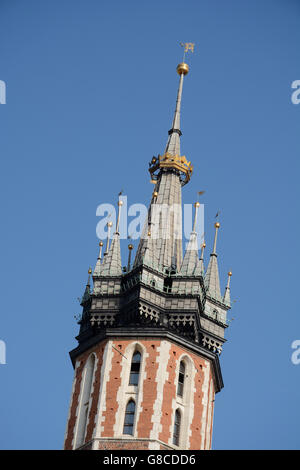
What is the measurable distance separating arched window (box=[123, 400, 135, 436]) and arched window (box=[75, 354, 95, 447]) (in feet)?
8.37

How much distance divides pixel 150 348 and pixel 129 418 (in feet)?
13.5

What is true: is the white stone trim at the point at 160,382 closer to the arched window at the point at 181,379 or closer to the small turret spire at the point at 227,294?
the arched window at the point at 181,379

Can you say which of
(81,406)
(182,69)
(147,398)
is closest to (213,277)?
(147,398)

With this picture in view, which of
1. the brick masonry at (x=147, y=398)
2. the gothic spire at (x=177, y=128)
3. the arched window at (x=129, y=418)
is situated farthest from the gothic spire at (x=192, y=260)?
the arched window at (x=129, y=418)

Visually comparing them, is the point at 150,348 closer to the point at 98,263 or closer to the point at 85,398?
the point at 85,398

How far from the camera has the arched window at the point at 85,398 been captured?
94.2m

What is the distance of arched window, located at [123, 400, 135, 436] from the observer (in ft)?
304

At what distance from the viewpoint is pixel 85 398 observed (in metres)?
95.6

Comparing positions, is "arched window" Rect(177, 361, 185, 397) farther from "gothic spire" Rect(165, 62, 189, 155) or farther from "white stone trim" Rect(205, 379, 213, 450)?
"gothic spire" Rect(165, 62, 189, 155)

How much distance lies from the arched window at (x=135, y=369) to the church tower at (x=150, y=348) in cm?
5

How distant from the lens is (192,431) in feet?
308
